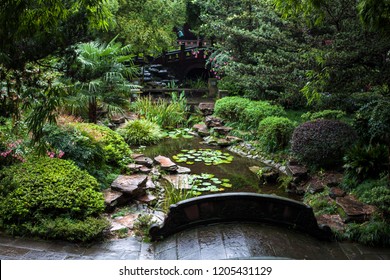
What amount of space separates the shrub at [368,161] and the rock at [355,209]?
→ 660mm

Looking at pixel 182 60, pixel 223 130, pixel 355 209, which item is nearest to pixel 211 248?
pixel 355 209

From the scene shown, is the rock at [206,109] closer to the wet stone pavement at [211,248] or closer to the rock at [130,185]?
the rock at [130,185]

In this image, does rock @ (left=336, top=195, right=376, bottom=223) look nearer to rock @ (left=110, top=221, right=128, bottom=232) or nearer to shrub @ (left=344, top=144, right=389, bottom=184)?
shrub @ (left=344, top=144, right=389, bottom=184)

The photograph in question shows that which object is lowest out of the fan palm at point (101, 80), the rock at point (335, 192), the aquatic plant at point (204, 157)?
the aquatic plant at point (204, 157)

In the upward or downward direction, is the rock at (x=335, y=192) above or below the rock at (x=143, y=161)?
above

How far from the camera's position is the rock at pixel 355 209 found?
6.27 m

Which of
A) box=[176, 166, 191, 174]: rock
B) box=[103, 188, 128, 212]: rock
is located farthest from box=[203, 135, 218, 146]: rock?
box=[103, 188, 128, 212]: rock

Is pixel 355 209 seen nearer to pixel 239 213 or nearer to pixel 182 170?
pixel 239 213

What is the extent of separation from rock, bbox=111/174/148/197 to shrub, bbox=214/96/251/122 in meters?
5.67

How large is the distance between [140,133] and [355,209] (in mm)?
6897

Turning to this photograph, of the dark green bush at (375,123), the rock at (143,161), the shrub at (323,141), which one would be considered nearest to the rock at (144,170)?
the rock at (143,161)

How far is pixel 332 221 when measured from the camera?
6445 millimetres

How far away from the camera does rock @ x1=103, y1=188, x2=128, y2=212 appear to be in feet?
21.9

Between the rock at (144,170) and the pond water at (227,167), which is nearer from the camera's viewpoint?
the rock at (144,170)
